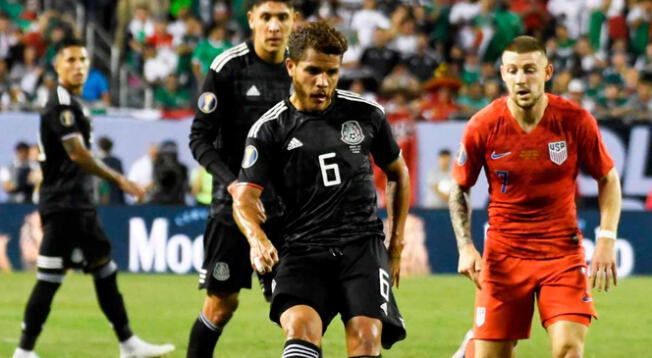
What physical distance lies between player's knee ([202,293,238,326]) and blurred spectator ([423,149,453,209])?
9.73 m

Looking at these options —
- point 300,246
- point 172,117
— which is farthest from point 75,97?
point 172,117

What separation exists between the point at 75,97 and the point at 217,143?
191 centimetres

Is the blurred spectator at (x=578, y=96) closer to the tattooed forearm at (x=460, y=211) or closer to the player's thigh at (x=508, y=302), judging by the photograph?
the tattooed forearm at (x=460, y=211)

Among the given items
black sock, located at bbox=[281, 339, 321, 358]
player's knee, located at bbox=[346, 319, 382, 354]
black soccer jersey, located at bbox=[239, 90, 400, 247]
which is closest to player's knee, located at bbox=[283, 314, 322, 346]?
black sock, located at bbox=[281, 339, 321, 358]

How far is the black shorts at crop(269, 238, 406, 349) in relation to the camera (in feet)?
21.0

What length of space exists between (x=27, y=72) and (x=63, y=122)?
11.8 metres

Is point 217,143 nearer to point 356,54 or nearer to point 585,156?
point 585,156

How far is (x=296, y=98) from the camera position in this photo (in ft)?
22.0

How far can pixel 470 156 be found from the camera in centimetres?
712

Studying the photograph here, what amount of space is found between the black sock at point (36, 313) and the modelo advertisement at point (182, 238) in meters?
7.51

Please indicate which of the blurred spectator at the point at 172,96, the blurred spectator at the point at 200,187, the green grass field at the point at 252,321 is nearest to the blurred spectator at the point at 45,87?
the blurred spectator at the point at 172,96

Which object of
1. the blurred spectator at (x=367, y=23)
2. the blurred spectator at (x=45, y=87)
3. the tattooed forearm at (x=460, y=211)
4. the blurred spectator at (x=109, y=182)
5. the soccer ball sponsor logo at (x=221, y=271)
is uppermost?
the blurred spectator at (x=367, y=23)

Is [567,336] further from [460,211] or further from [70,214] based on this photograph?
[70,214]

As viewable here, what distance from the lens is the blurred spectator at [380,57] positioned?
64.8 ft
